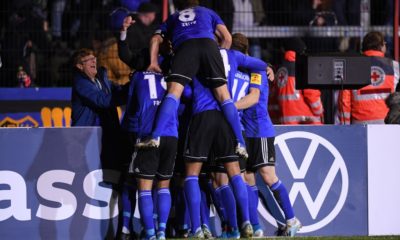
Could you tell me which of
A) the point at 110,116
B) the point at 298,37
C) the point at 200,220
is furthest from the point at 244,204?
the point at 298,37

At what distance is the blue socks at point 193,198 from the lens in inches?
418

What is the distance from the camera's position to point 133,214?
11.5 metres

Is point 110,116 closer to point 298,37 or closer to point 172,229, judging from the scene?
point 172,229

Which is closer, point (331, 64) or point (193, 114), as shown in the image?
point (193, 114)

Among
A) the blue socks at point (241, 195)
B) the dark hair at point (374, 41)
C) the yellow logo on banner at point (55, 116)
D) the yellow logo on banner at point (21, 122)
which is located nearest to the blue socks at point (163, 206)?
the blue socks at point (241, 195)

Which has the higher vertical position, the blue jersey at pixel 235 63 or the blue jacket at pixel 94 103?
the blue jersey at pixel 235 63

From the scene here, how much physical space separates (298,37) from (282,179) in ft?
12.9

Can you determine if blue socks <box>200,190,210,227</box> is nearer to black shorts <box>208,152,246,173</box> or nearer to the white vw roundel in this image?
black shorts <box>208,152,246,173</box>

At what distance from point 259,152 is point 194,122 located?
3.27ft

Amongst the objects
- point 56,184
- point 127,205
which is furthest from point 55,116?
point 127,205

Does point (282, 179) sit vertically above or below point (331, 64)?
below

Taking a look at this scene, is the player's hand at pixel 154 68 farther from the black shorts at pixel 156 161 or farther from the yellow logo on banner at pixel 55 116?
the yellow logo on banner at pixel 55 116

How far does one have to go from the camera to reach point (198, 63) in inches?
421

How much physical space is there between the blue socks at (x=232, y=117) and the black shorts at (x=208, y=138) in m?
0.08
